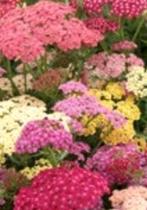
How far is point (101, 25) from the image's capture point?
17.6ft

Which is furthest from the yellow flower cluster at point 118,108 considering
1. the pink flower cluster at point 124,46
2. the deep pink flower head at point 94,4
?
the deep pink flower head at point 94,4

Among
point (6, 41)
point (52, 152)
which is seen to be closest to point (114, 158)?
point (52, 152)

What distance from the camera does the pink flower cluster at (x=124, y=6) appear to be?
5.40 meters

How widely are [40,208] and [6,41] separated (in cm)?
151

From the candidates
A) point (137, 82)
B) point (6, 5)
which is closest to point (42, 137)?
point (137, 82)

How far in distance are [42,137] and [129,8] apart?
5.51 ft

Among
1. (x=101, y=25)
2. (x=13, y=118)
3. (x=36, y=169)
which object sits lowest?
(x=36, y=169)

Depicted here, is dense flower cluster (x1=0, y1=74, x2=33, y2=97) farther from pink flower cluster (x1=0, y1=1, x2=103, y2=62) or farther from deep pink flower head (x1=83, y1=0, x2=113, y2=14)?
deep pink flower head (x1=83, y1=0, x2=113, y2=14)

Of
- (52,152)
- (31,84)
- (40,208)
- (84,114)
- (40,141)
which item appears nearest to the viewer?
(40,208)

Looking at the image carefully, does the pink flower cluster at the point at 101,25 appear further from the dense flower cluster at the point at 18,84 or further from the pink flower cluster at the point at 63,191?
the pink flower cluster at the point at 63,191

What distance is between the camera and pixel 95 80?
5336 mm

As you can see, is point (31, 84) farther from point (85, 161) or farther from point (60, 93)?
point (85, 161)

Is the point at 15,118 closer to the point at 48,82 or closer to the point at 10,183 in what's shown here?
the point at 48,82

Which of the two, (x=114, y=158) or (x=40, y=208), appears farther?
(x=114, y=158)
